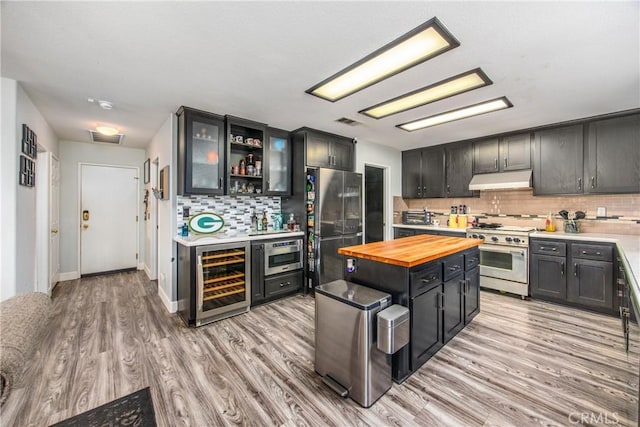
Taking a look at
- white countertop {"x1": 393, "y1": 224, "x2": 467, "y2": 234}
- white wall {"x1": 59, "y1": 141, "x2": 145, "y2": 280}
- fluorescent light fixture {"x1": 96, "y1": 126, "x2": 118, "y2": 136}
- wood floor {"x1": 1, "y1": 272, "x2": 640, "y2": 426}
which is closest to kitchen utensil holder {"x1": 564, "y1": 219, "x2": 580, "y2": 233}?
wood floor {"x1": 1, "y1": 272, "x2": 640, "y2": 426}

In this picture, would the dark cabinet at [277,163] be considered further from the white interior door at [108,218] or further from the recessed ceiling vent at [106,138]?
the white interior door at [108,218]

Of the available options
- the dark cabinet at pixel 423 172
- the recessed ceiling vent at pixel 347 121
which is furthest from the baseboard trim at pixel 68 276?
the dark cabinet at pixel 423 172

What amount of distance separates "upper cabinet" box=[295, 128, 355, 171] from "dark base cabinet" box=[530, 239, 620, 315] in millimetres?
2997

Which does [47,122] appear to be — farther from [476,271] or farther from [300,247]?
[476,271]

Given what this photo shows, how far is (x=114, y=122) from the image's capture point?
12.0ft

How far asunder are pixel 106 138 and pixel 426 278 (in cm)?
538


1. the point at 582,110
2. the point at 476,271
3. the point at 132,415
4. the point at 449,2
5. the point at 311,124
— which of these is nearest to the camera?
the point at 449,2

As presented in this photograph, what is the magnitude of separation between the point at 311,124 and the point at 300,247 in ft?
5.93

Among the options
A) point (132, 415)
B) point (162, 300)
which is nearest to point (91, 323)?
Answer: point (162, 300)

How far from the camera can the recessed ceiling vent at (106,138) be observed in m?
4.23

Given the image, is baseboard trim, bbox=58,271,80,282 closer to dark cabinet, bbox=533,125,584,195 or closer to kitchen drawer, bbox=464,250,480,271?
kitchen drawer, bbox=464,250,480,271

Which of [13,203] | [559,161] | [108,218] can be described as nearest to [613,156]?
[559,161]

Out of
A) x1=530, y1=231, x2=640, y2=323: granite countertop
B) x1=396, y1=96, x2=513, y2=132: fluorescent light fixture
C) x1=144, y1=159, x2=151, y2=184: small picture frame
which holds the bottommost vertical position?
x1=530, y1=231, x2=640, y2=323: granite countertop

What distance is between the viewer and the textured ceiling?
1604mm
